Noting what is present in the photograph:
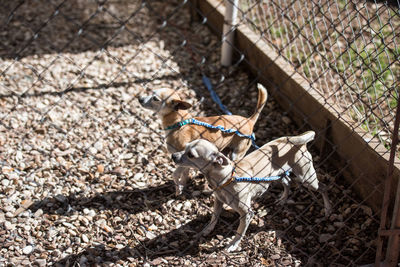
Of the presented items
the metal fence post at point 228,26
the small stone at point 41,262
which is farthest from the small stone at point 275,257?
the metal fence post at point 228,26

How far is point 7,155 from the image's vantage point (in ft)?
12.8

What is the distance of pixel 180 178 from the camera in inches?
145

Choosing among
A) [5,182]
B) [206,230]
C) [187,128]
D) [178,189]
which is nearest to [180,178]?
[178,189]

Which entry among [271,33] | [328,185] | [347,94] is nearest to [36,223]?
[328,185]

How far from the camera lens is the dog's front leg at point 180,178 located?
3605 mm

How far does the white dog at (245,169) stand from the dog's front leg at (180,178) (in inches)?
17.3

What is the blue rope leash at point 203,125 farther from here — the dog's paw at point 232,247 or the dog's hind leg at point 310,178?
the dog's paw at point 232,247

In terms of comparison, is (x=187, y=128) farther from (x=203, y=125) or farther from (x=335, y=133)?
(x=335, y=133)

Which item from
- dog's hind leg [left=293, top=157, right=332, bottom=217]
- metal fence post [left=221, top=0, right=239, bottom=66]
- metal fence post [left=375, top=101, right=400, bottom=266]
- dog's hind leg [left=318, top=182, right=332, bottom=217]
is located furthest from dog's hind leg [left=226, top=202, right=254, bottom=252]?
metal fence post [left=221, top=0, right=239, bottom=66]

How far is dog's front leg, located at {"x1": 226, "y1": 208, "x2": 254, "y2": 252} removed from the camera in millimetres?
3168

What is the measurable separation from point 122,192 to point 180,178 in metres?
0.47

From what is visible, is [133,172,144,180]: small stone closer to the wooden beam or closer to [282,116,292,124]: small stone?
the wooden beam

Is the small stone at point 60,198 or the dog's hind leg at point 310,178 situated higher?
the small stone at point 60,198

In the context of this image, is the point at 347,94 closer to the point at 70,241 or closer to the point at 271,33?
the point at 271,33
